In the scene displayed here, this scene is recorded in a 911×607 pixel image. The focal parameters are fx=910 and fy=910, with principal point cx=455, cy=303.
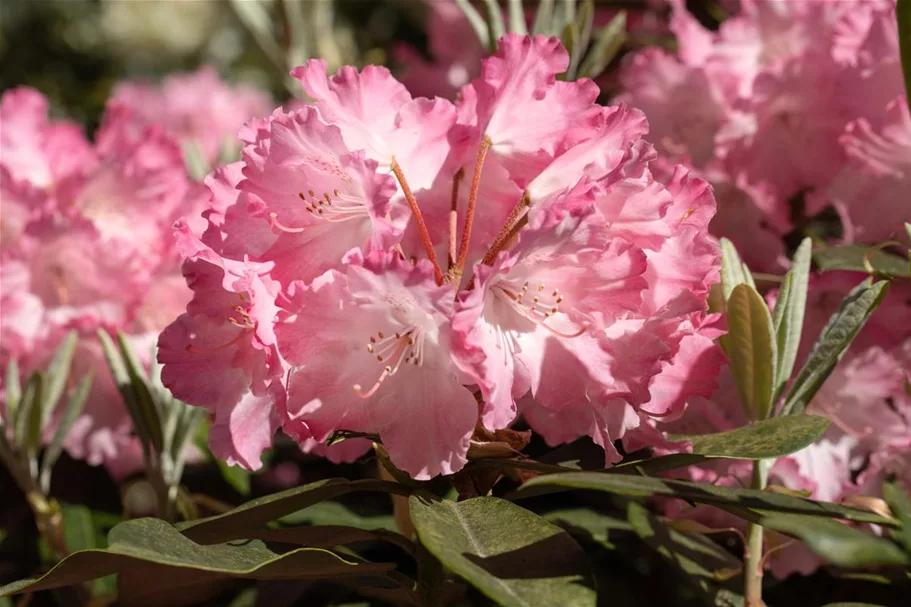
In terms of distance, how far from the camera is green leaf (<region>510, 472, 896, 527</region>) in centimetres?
43

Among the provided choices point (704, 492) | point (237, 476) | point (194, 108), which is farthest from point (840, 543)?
point (194, 108)

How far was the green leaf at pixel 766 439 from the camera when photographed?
50 centimetres

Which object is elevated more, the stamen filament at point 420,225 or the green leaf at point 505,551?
the stamen filament at point 420,225

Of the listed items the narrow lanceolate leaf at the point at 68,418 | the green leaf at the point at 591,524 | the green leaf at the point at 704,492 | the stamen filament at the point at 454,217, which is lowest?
the green leaf at the point at 591,524

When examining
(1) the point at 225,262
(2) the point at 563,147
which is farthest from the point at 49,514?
(2) the point at 563,147

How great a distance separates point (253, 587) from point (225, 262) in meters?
0.35

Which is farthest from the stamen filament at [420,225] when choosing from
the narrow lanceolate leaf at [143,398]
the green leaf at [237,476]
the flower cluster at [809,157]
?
the green leaf at [237,476]

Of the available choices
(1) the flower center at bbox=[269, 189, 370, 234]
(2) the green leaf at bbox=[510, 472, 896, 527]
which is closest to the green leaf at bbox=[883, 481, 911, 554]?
(2) the green leaf at bbox=[510, 472, 896, 527]

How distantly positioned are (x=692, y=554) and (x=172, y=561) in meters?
0.43

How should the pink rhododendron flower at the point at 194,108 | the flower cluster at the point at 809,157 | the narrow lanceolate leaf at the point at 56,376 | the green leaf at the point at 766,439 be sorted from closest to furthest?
the green leaf at the point at 766,439, the flower cluster at the point at 809,157, the narrow lanceolate leaf at the point at 56,376, the pink rhododendron flower at the point at 194,108

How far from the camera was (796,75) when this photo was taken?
32.6 inches

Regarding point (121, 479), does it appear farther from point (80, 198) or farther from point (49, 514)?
point (80, 198)

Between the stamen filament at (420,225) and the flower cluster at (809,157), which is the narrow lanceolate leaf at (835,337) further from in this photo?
the stamen filament at (420,225)

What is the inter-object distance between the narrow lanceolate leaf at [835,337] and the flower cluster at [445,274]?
0.26ft
